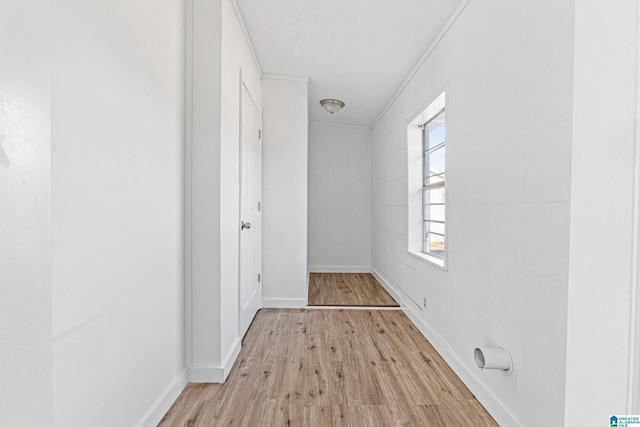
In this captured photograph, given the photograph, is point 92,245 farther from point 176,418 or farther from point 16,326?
point 176,418

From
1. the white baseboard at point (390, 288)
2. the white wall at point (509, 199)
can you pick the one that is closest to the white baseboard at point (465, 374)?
the white wall at point (509, 199)

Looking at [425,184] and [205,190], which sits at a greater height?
[425,184]

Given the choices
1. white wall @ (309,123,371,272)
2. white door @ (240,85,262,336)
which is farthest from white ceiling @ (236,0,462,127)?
white wall @ (309,123,371,272)

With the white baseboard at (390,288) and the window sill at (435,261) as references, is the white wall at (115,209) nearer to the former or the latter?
the window sill at (435,261)

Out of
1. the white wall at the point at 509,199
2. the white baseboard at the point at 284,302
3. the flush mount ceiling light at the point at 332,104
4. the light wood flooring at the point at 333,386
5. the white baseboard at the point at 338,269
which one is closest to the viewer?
the white wall at the point at 509,199

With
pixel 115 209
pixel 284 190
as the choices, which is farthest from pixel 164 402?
pixel 284 190

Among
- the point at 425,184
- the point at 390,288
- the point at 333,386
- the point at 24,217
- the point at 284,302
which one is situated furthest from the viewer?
the point at 390,288

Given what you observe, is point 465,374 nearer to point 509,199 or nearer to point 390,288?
point 509,199

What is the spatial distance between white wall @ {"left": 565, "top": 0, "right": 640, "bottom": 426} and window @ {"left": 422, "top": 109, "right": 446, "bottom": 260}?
6.81 ft

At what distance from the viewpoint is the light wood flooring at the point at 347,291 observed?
338 cm

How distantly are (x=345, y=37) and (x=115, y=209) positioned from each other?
216cm

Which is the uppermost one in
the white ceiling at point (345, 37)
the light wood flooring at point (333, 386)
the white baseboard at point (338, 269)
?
the white ceiling at point (345, 37)

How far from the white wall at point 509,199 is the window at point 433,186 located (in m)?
0.43

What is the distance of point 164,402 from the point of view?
152 cm
